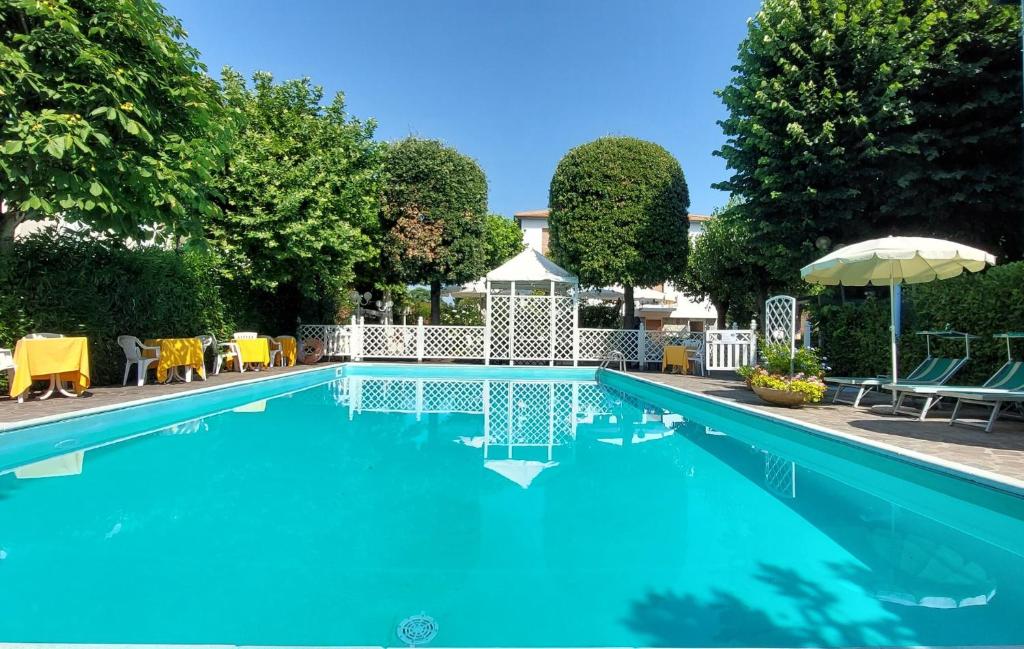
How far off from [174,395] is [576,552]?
6904mm

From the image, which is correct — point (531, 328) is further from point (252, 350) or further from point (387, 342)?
point (252, 350)

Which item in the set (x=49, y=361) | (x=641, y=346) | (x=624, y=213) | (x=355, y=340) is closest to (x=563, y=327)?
(x=641, y=346)

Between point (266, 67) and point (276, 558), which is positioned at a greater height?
point (266, 67)

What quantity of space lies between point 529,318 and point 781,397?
9027 millimetres

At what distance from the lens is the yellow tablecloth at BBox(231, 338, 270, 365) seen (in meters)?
11.6

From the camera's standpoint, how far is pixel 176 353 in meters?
9.19

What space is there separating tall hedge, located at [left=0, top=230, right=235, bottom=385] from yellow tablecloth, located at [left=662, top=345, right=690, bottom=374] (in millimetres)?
11294

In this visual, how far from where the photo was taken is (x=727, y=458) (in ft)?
17.5

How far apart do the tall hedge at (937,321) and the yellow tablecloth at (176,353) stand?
479 inches

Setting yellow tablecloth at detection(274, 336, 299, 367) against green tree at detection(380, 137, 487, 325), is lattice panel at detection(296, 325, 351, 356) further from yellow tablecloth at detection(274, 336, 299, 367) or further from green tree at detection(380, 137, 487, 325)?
green tree at detection(380, 137, 487, 325)

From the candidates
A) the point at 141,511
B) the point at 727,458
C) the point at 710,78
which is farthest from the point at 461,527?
the point at 710,78

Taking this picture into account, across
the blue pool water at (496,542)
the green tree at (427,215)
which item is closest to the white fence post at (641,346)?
the green tree at (427,215)

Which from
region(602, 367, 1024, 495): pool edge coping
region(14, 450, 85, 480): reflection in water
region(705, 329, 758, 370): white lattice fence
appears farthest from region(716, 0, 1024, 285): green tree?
region(14, 450, 85, 480): reflection in water

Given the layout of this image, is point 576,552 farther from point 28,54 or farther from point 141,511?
point 28,54
